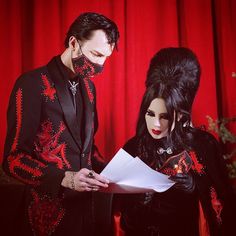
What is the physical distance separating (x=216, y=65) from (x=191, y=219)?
0.86 m

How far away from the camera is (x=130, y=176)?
125 cm

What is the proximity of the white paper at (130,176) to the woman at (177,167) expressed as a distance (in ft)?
0.66

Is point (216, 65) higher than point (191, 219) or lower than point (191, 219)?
higher

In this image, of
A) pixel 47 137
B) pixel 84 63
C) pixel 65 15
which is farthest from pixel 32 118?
pixel 65 15

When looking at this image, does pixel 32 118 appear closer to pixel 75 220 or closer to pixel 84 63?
pixel 84 63

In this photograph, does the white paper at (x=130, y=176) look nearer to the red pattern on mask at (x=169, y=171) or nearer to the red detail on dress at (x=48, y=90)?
the red pattern on mask at (x=169, y=171)

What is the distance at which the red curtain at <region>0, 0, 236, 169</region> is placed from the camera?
174 cm

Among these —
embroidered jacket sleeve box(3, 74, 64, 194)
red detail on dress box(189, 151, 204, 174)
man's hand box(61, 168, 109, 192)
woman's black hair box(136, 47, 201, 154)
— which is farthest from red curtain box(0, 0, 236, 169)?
man's hand box(61, 168, 109, 192)

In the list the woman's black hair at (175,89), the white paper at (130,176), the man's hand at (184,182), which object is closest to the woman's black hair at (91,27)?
the woman's black hair at (175,89)

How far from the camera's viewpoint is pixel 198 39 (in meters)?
1.80

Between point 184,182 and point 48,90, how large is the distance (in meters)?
0.69

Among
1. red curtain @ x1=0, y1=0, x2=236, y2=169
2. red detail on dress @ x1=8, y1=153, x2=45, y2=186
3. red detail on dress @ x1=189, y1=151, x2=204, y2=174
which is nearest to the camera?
red detail on dress @ x1=8, y1=153, x2=45, y2=186

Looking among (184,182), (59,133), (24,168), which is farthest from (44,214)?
(184,182)

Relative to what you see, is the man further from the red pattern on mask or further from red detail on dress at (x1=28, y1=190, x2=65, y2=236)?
the red pattern on mask
